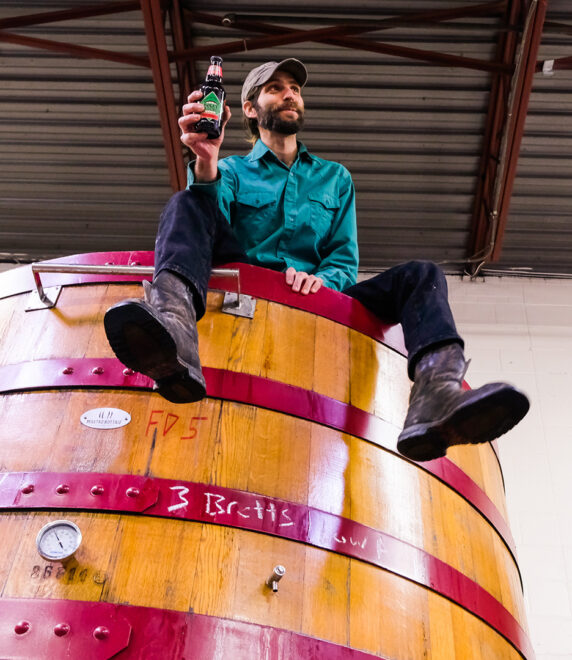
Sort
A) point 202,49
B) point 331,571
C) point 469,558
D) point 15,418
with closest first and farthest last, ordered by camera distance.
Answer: point 331,571
point 15,418
point 469,558
point 202,49

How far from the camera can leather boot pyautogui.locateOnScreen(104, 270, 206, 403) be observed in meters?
2.50

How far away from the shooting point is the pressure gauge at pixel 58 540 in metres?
2.40

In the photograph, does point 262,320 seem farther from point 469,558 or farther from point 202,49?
point 202,49

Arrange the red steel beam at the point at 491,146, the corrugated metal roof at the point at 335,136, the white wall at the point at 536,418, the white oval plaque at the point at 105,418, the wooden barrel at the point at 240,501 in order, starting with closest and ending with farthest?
the wooden barrel at the point at 240,501 → the white oval plaque at the point at 105,418 → the white wall at the point at 536,418 → the red steel beam at the point at 491,146 → the corrugated metal roof at the point at 335,136

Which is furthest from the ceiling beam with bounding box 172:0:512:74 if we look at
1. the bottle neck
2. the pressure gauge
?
the pressure gauge

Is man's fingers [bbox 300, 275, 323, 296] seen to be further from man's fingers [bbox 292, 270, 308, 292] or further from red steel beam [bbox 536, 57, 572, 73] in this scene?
red steel beam [bbox 536, 57, 572, 73]

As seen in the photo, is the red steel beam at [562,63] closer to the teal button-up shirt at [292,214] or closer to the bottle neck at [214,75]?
the teal button-up shirt at [292,214]

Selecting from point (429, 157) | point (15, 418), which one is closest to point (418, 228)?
point (429, 157)

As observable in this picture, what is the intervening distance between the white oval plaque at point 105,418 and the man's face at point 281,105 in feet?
7.24

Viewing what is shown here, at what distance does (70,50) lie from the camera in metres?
7.87

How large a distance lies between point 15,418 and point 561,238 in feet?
25.9

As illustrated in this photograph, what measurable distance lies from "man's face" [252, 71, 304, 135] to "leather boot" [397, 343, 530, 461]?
2005 mm

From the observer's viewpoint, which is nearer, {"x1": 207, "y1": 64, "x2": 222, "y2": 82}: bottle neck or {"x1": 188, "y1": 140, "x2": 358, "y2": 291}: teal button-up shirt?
{"x1": 207, "y1": 64, "x2": 222, "y2": 82}: bottle neck

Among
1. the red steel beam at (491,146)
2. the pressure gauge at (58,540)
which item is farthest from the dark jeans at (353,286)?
the red steel beam at (491,146)
